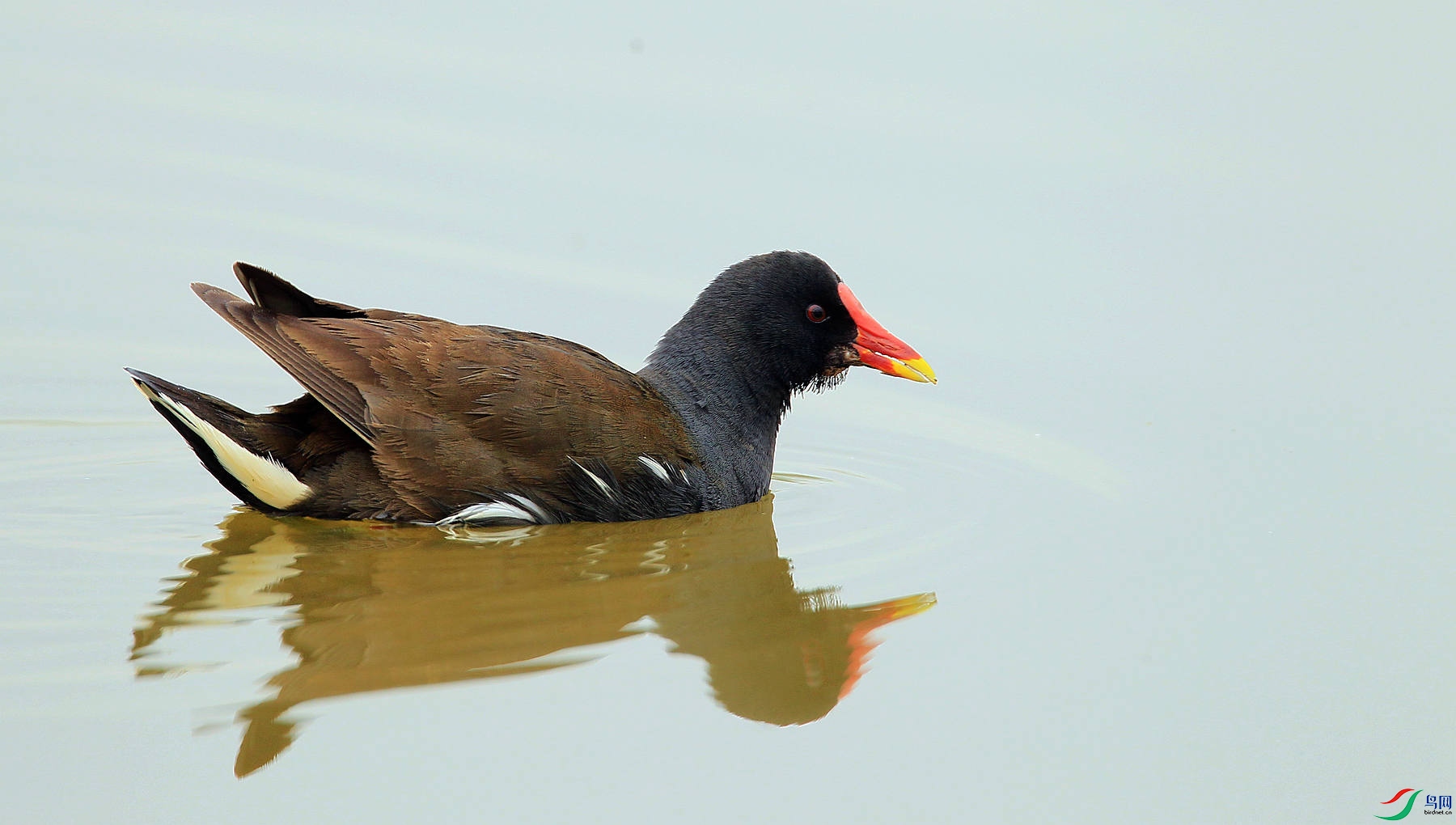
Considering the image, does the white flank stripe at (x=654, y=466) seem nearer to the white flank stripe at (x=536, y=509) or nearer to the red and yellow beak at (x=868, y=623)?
the white flank stripe at (x=536, y=509)

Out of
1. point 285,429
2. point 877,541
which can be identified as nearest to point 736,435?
point 877,541

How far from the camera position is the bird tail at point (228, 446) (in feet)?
20.7

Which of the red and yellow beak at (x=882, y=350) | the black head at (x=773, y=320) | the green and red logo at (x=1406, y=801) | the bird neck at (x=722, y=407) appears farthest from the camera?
the red and yellow beak at (x=882, y=350)

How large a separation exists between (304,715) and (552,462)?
6.32ft

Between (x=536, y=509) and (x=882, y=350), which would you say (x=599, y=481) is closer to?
(x=536, y=509)

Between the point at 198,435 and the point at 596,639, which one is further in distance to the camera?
the point at 198,435

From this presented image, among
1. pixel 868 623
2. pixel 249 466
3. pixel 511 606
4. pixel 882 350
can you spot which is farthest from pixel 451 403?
pixel 882 350

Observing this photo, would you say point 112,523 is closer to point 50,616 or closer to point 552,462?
point 50,616

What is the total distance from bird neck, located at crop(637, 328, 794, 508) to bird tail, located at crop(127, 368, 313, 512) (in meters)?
1.65

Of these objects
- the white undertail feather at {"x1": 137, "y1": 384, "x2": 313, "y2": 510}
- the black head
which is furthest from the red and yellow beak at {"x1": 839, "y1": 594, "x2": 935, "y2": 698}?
the white undertail feather at {"x1": 137, "y1": 384, "x2": 313, "y2": 510}

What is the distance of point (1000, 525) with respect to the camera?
22.9 feet

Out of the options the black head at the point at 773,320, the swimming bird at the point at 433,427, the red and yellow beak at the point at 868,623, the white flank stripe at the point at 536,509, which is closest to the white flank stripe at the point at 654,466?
the swimming bird at the point at 433,427

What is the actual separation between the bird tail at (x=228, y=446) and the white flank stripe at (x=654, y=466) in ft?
4.42

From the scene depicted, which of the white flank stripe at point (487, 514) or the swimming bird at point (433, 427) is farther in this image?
the white flank stripe at point (487, 514)
